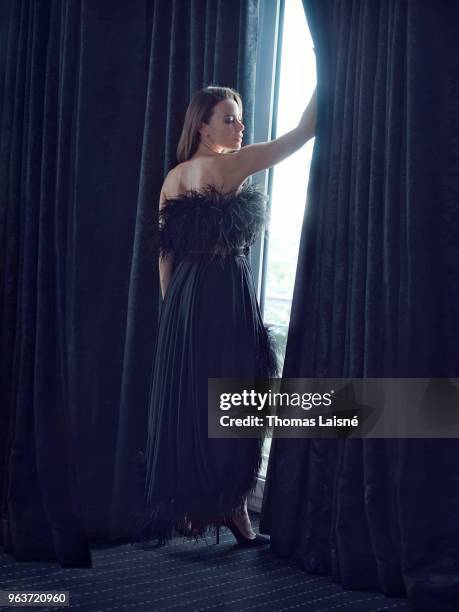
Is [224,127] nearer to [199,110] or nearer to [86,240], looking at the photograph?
[199,110]

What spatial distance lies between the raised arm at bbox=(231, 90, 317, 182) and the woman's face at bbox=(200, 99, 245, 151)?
71mm

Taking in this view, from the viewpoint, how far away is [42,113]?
252 cm

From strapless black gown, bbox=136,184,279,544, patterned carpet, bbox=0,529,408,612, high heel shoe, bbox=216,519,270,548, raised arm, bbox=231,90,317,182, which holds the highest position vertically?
raised arm, bbox=231,90,317,182

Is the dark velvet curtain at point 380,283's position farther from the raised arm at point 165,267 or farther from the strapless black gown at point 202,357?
the raised arm at point 165,267

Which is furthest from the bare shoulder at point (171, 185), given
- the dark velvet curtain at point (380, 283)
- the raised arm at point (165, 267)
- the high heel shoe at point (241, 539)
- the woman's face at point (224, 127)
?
the high heel shoe at point (241, 539)

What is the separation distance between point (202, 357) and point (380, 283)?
552 mm

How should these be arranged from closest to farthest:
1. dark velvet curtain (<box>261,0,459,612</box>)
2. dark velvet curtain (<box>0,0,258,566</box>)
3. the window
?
dark velvet curtain (<box>261,0,459,612</box>) → dark velvet curtain (<box>0,0,258,566</box>) → the window

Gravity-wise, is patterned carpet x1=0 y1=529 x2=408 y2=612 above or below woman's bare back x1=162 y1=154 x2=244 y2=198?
below

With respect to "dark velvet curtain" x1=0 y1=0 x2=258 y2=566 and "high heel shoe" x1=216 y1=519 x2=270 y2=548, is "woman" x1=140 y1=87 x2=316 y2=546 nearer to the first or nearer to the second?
"high heel shoe" x1=216 y1=519 x2=270 y2=548

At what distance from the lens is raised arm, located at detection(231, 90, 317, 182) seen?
2018 mm

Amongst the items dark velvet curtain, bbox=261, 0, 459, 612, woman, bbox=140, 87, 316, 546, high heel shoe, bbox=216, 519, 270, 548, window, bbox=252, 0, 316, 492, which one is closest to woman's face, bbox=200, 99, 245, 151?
woman, bbox=140, 87, 316, 546

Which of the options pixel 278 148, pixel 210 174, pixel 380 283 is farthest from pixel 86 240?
pixel 380 283

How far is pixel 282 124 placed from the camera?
261 cm

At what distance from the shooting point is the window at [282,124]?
2520 millimetres
